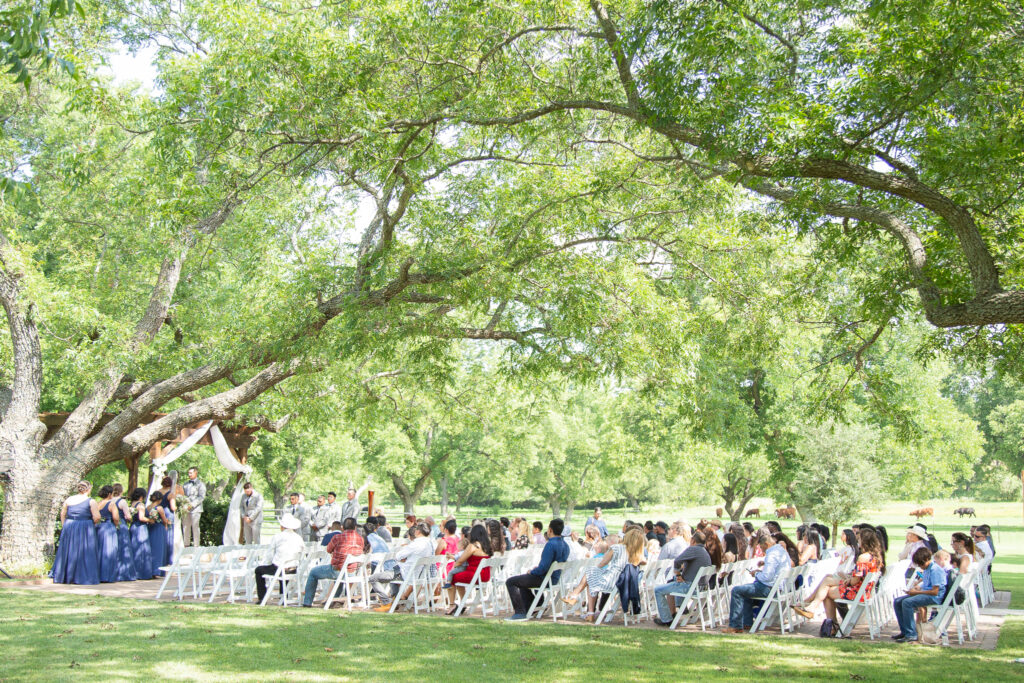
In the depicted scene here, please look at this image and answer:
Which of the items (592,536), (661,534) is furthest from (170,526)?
(661,534)

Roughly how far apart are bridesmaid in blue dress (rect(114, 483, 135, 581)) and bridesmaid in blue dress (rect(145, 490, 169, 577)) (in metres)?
0.54

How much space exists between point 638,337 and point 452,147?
4.10m

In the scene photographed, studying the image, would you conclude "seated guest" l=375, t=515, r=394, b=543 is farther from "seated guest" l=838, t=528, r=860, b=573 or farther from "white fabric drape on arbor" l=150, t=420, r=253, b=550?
"seated guest" l=838, t=528, r=860, b=573

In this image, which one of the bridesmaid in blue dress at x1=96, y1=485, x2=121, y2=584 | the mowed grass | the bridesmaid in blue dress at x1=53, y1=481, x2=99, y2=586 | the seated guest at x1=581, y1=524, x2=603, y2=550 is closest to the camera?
the mowed grass

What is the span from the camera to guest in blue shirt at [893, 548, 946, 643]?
9.19m

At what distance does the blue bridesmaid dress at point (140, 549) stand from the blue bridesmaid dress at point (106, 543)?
1.95 ft

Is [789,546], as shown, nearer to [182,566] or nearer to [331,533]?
[331,533]

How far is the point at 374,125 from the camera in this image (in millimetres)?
9258

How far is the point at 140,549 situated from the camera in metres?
14.8

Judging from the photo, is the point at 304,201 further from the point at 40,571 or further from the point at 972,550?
the point at 972,550

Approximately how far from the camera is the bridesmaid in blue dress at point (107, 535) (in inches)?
551

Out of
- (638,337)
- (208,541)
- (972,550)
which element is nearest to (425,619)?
(638,337)

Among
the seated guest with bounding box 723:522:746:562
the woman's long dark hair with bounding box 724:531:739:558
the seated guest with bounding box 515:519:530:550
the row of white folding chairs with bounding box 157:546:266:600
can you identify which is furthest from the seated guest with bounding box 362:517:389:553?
the seated guest with bounding box 723:522:746:562

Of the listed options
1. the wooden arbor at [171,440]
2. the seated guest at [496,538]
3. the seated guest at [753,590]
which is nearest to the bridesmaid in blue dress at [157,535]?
the wooden arbor at [171,440]
